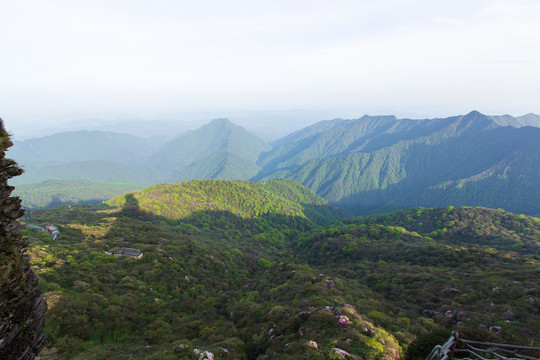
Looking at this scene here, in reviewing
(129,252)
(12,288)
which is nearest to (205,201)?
(129,252)

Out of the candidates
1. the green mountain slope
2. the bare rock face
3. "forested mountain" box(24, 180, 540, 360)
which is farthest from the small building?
the green mountain slope

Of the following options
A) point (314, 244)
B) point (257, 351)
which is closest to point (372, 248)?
point (314, 244)

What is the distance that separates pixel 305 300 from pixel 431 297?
71.7ft

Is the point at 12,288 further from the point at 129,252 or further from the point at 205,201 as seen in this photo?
the point at 205,201

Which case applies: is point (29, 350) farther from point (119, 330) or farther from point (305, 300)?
point (305, 300)

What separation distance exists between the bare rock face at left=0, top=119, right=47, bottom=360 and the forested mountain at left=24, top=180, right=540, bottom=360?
38.5 ft

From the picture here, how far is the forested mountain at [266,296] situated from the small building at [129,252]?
3.39 feet

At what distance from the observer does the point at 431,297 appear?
37.3m

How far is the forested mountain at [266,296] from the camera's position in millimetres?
21750

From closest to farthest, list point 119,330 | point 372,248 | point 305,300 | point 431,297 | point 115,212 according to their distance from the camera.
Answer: point 119,330
point 305,300
point 431,297
point 372,248
point 115,212

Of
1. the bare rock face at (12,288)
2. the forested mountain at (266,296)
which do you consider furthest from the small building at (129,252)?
the bare rock face at (12,288)

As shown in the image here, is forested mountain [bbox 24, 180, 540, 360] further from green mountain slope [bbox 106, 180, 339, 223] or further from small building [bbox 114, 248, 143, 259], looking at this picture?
green mountain slope [bbox 106, 180, 339, 223]

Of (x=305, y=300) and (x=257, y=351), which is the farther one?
(x=305, y=300)

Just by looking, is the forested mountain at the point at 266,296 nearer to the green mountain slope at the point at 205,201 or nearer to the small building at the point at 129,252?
the small building at the point at 129,252
